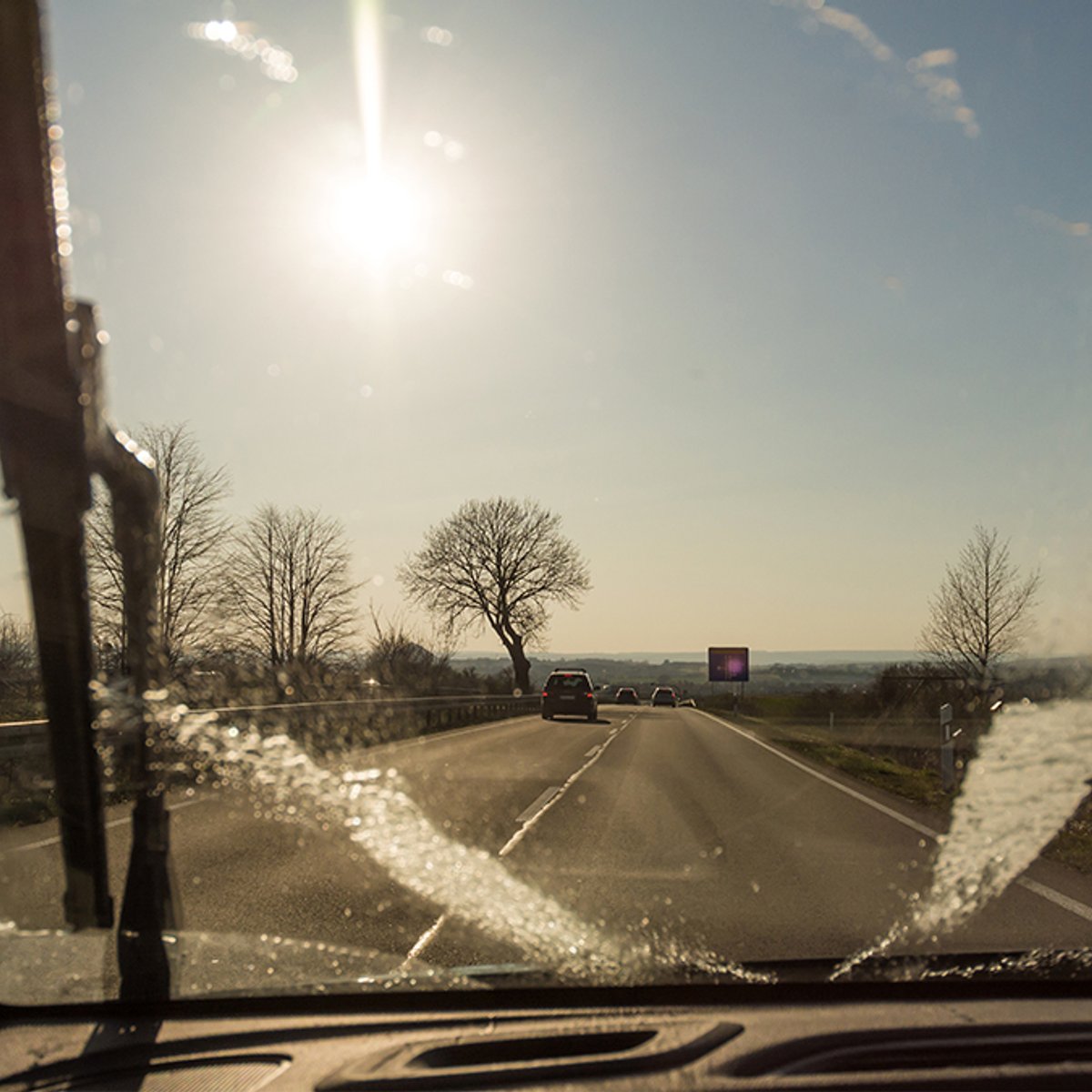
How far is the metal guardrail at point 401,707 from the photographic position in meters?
9.53

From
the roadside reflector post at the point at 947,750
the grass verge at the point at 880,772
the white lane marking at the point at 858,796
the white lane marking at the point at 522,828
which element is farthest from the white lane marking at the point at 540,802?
the roadside reflector post at the point at 947,750

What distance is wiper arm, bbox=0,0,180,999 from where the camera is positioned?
2.75 m

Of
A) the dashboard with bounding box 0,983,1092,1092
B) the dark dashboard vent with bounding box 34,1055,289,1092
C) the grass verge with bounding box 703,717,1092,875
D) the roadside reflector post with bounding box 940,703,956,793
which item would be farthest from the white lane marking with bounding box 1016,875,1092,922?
the roadside reflector post with bounding box 940,703,956,793

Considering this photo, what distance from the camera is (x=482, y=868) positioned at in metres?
7.30

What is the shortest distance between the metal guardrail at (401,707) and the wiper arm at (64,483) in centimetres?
31

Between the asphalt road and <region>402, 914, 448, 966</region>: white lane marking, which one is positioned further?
the asphalt road

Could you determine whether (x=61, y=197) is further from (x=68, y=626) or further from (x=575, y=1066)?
(x=575, y=1066)

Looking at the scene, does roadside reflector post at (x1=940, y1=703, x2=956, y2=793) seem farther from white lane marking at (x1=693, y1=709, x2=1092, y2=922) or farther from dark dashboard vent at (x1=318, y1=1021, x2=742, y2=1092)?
dark dashboard vent at (x1=318, y1=1021, x2=742, y2=1092)

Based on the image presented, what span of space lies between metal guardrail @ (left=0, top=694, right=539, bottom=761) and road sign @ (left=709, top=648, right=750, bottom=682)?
56.2 feet

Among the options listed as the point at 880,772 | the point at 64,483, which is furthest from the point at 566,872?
the point at 880,772

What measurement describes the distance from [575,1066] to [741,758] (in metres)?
16.1

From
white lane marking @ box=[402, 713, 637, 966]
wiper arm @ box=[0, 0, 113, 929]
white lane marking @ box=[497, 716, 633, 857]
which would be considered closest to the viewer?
wiper arm @ box=[0, 0, 113, 929]

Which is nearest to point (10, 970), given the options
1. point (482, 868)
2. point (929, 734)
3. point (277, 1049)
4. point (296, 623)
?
point (277, 1049)

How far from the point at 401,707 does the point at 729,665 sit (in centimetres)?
3948
